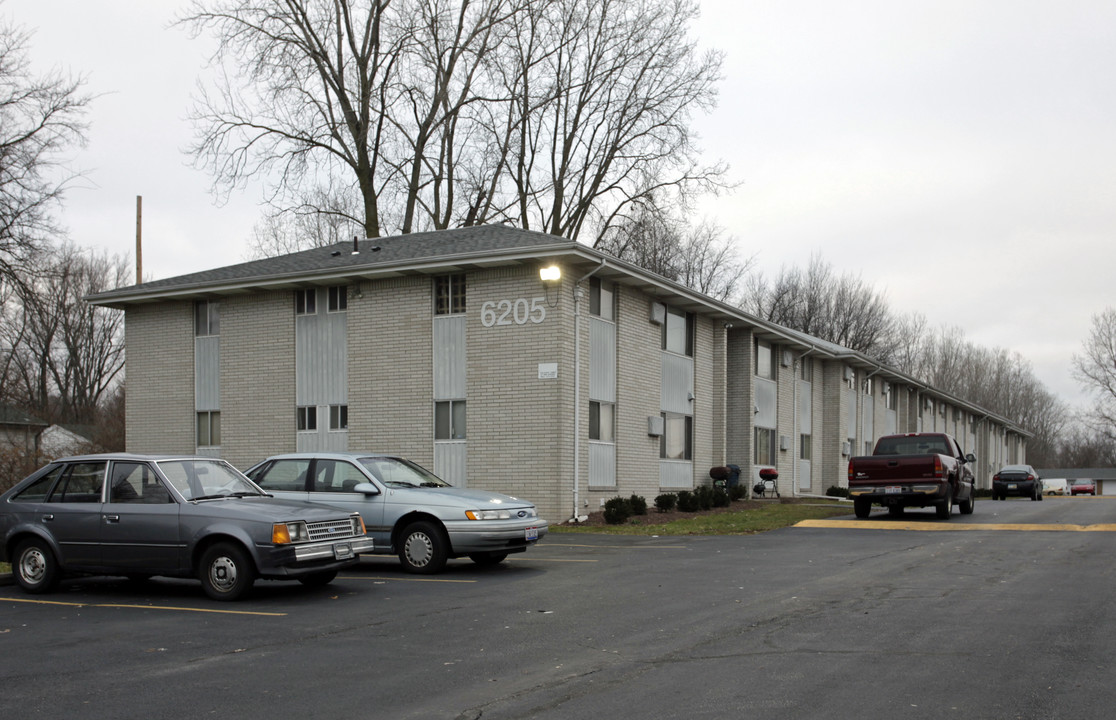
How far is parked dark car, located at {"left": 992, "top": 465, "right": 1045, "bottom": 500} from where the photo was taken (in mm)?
41781

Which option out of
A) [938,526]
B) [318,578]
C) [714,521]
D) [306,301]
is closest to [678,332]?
[714,521]

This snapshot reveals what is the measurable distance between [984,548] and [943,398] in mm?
42884

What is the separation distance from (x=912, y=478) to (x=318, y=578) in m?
14.8

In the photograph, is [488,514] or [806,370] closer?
[488,514]

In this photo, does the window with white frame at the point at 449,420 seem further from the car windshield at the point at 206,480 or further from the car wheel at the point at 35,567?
the car wheel at the point at 35,567

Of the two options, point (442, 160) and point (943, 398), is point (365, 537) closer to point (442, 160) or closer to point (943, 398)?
point (442, 160)

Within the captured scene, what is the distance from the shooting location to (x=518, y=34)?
39750 millimetres

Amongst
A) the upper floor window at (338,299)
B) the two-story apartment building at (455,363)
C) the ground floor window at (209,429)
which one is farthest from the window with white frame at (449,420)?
the ground floor window at (209,429)

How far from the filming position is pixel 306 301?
25438mm

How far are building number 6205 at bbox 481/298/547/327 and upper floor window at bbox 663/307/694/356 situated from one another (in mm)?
5860

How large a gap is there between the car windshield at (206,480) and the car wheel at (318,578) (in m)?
1.12

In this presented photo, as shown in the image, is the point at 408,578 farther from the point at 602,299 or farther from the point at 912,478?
the point at 912,478

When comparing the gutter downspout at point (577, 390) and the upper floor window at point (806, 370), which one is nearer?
the gutter downspout at point (577, 390)

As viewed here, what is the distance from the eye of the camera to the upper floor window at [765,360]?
3384cm
